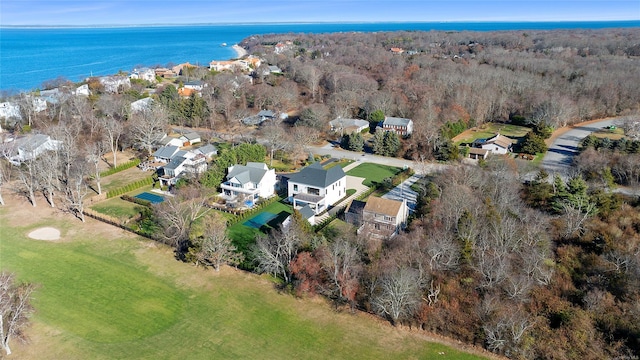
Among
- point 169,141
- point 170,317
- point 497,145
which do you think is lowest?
point 170,317

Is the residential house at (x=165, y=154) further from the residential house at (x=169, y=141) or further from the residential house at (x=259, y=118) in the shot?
the residential house at (x=259, y=118)

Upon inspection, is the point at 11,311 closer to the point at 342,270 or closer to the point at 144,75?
the point at 342,270

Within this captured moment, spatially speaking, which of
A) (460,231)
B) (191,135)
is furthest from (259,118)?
(460,231)

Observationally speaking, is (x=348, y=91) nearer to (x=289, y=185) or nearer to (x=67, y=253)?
(x=289, y=185)

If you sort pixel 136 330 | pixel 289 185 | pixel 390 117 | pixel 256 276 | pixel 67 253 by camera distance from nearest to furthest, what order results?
pixel 136 330, pixel 256 276, pixel 67 253, pixel 289 185, pixel 390 117

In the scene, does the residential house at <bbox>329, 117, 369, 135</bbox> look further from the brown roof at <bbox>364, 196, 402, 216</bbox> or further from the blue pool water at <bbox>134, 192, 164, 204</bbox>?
the brown roof at <bbox>364, 196, 402, 216</bbox>

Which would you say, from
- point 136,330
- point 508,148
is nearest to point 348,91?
point 508,148

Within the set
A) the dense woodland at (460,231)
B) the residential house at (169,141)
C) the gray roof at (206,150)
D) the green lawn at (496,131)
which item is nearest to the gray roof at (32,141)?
the dense woodland at (460,231)
